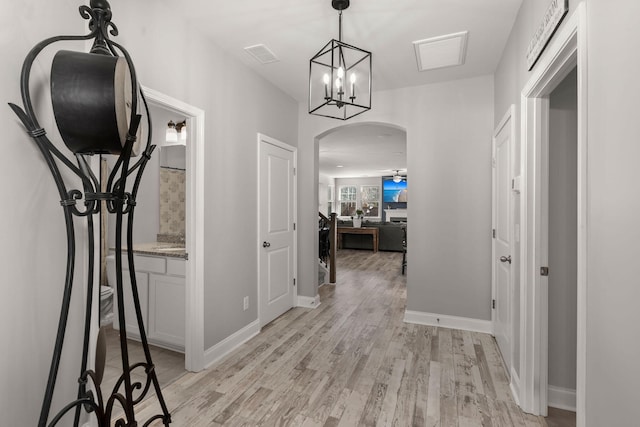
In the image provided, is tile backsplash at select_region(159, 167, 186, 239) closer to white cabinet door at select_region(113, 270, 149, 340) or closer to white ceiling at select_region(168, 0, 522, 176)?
white cabinet door at select_region(113, 270, 149, 340)

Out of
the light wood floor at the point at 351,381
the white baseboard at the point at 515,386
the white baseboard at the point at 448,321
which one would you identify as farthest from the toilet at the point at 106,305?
the white baseboard at the point at 515,386

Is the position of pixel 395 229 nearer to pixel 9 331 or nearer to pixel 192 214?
pixel 192 214

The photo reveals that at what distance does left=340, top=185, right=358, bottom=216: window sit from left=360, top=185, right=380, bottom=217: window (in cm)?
36

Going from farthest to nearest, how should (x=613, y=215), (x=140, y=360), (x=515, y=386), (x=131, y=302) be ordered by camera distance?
(x=131, y=302)
(x=140, y=360)
(x=515, y=386)
(x=613, y=215)

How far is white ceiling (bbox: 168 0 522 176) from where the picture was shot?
220 centimetres

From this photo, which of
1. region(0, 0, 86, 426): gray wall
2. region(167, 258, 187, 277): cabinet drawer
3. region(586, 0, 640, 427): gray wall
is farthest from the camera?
region(167, 258, 187, 277): cabinet drawer

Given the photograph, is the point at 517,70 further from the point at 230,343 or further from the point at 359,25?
the point at 230,343

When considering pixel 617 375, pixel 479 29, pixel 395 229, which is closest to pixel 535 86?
pixel 479 29

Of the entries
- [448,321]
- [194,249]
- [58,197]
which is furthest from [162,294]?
[448,321]

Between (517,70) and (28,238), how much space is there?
3.00 m

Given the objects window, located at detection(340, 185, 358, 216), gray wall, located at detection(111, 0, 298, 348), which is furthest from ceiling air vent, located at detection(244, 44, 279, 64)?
window, located at detection(340, 185, 358, 216)

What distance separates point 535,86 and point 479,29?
0.95 metres

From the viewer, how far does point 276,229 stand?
3.67 m

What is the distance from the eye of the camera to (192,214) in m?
2.50
